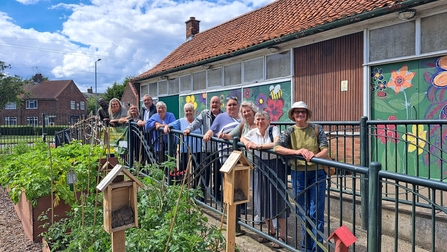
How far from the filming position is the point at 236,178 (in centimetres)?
267

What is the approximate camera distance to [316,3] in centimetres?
897

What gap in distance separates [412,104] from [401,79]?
0.48 metres

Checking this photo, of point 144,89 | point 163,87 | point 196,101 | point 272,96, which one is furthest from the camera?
point 144,89

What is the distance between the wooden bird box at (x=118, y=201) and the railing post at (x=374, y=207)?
1441 millimetres

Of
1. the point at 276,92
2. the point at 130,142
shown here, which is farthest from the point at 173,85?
the point at 130,142

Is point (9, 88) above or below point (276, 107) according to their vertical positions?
above

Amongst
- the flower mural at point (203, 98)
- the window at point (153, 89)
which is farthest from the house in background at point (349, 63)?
the window at point (153, 89)

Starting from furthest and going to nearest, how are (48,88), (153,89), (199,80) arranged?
(48,88), (153,89), (199,80)

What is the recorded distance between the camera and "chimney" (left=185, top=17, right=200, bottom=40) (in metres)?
17.6

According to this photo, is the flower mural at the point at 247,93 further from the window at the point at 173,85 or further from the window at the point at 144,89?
the window at the point at 144,89

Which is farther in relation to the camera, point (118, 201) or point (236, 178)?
point (236, 178)

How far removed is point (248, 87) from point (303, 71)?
6.61 ft

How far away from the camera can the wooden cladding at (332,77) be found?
6539 millimetres

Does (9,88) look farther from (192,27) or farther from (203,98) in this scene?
(203,98)
